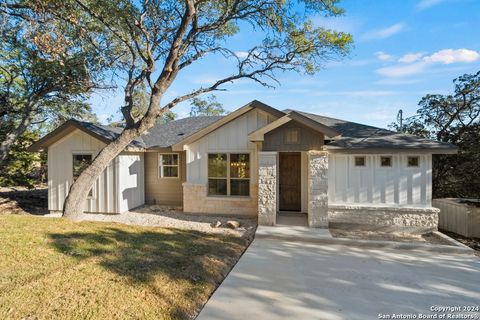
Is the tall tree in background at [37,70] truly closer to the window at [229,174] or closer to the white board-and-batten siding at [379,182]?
the window at [229,174]

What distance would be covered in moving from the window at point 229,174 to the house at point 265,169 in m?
0.04

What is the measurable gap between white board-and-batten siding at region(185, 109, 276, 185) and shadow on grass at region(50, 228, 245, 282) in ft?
10.6

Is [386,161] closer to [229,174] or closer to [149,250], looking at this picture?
[229,174]

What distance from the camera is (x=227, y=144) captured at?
9.92 meters

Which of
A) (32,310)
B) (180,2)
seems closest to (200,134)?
Result: (180,2)

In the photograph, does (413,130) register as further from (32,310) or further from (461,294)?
(32,310)

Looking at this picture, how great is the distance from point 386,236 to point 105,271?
7.42m

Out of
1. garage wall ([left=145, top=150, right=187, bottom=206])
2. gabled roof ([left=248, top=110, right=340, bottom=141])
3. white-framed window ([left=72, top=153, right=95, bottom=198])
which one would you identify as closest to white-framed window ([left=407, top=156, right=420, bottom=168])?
gabled roof ([left=248, top=110, right=340, bottom=141])

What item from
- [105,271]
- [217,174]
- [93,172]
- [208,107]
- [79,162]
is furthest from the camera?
[208,107]

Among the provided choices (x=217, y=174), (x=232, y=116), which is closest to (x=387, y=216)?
(x=217, y=174)

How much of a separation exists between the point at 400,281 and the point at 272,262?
2.42 m

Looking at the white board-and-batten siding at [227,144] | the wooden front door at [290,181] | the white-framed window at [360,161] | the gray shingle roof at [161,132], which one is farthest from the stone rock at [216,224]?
the white-framed window at [360,161]

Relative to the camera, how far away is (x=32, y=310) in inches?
126

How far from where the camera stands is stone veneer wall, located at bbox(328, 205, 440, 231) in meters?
7.81
